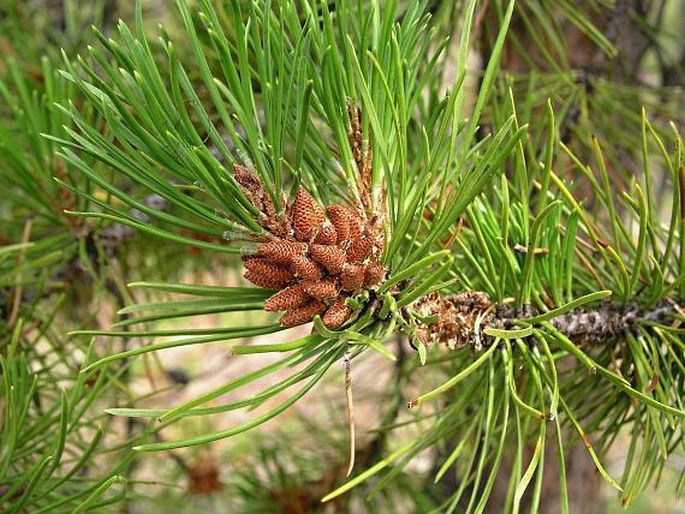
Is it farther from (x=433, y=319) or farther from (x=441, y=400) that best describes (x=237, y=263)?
(x=433, y=319)

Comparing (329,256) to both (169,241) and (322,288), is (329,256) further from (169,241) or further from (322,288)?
(169,241)

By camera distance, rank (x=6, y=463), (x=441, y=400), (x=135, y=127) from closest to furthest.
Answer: (x=135, y=127), (x=6, y=463), (x=441, y=400)

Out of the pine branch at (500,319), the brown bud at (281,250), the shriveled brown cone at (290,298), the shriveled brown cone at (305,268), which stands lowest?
the pine branch at (500,319)

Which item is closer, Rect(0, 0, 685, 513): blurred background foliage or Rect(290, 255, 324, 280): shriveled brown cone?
Rect(290, 255, 324, 280): shriveled brown cone

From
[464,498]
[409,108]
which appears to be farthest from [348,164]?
[464,498]

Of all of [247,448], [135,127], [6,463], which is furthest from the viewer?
[247,448]

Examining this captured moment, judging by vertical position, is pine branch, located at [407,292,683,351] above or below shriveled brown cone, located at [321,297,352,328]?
below

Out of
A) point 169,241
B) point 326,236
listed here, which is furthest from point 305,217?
point 169,241
